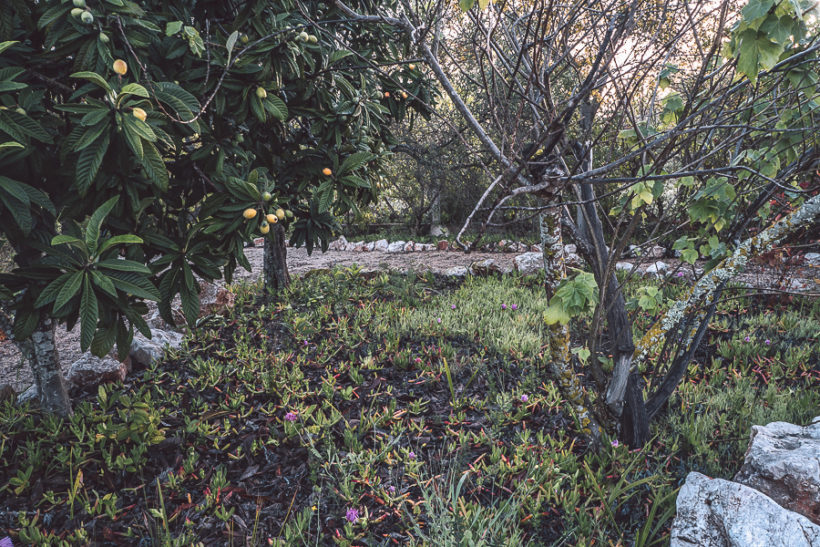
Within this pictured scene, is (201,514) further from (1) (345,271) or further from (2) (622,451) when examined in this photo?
(1) (345,271)

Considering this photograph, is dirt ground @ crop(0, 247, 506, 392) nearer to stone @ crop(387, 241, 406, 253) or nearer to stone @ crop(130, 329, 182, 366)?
stone @ crop(387, 241, 406, 253)

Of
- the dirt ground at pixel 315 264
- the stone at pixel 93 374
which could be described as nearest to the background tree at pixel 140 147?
the stone at pixel 93 374

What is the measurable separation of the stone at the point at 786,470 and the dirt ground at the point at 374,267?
25.7 inches

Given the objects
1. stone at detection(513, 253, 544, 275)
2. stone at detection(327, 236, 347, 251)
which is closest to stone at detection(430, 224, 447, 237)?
stone at detection(327, 236, 347, 251)

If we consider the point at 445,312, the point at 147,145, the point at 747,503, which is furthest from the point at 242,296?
the point at 747,503

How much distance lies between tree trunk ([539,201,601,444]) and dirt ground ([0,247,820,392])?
2.96 ft

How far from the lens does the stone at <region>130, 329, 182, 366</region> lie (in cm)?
311

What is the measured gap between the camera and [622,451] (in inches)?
81.7

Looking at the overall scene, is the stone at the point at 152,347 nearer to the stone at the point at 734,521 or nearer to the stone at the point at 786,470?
the stone at the point at 734,521

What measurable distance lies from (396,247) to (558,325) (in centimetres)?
657

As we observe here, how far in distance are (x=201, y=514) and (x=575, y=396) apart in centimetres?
173

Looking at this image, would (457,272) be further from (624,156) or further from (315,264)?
(624,156)

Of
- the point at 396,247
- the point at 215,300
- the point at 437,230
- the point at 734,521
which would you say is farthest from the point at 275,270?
the point at 437,230

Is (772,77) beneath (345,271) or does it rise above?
above
